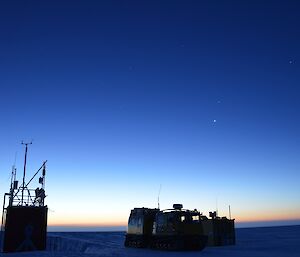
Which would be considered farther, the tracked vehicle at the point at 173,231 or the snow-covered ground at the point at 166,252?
the tracked vehicle at the point at 173,231

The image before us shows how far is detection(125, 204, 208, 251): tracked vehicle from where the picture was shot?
2594 cm

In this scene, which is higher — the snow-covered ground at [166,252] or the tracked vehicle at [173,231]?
the tracked vehicle at [173,231]

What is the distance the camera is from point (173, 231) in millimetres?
26000

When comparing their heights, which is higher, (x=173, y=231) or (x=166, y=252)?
(x=173, y=231)

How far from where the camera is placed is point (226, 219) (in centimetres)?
3481

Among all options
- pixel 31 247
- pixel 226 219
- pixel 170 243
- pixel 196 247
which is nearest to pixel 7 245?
pixel 31 247

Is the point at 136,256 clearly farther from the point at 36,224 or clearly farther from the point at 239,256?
the point at 36,224

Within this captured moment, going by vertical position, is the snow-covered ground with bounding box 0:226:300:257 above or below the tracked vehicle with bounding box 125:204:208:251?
below

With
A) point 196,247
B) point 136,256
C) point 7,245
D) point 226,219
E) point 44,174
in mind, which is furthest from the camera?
point 226,219

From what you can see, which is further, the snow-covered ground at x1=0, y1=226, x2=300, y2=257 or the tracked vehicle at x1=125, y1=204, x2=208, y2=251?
the tracked vehicle at x1=125, y1=204, x2=208, y2=251

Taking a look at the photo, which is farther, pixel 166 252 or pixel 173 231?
pixel 173 231

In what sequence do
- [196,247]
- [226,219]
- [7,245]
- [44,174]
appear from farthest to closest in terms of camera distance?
→ [226,219], [44,174], [196,247], [7,245]

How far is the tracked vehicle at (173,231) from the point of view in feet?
85.1

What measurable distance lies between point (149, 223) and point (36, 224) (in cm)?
856
